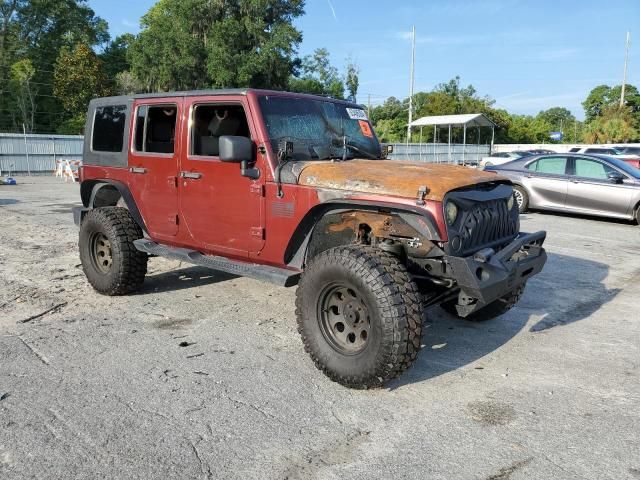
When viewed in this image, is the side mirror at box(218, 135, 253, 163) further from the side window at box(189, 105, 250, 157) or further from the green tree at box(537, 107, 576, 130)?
the green tree at box(537, 107, 576, 130)

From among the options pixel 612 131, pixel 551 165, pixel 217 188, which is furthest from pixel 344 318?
pixel 612 131

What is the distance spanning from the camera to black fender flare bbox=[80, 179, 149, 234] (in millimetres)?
5383

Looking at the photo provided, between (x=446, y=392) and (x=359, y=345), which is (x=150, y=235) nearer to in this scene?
(x=359, y=345)

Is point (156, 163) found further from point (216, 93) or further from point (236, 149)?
point (236, 149)

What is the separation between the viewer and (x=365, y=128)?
5.28 metres

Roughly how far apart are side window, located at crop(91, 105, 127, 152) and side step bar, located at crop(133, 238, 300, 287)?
1.06 metres

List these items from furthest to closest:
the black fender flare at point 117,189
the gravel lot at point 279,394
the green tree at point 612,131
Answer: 1. the green tree at point 612,131
2. the black fender flare at point 117,189
3. the gravel lot at point 279,394

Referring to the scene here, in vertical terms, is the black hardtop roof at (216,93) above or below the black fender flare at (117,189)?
above

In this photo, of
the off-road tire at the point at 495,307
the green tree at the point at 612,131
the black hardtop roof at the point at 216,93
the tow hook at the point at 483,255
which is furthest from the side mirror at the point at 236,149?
the green tree at the point at 612,131

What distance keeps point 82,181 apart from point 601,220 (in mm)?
10402

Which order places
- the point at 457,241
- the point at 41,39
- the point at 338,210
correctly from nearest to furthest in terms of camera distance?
1. the point at 457,241
2. the point at 338,210
3. the point at 41,39

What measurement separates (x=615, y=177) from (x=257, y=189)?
30.1 ft

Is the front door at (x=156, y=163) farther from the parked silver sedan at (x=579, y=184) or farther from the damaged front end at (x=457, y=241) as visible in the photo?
the parked silver sedan at (x=579, y=184)

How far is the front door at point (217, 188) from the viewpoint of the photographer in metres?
4.34
